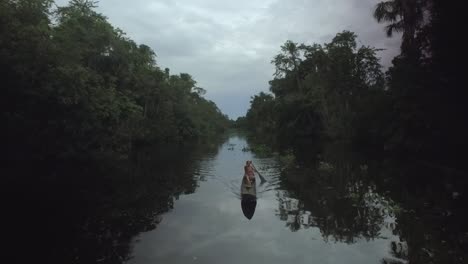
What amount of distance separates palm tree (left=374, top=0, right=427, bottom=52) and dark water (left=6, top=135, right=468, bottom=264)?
49.7 ft

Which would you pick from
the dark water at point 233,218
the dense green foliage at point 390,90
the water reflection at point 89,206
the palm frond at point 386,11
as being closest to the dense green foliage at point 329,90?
the dense green foliage at point 390,90

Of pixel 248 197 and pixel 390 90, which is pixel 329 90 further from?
pixel 248 197

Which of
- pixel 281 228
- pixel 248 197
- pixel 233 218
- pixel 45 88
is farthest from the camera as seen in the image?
pixel 45 88

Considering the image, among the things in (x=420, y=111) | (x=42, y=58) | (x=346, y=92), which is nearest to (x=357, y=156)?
(x=420, y=111)

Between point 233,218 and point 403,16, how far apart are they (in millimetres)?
29382

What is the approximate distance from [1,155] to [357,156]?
29711mm

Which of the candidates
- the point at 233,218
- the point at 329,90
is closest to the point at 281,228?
the point at 233,218

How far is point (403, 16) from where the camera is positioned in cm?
3450

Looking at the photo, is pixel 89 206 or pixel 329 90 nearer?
pixel 89 206

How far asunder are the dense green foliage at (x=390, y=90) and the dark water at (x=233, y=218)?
126 inches

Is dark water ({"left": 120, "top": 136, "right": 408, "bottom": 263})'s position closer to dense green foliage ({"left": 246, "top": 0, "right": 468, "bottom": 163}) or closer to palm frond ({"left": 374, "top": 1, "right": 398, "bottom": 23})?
dense green foliage ({"left": 246, "top": 0, "right": 468, "bottom": 163})

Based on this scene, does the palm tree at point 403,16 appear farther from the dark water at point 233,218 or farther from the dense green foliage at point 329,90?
the dark water at point 233,218

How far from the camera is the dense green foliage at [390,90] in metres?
21.0

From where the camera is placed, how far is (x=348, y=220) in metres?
14.1
